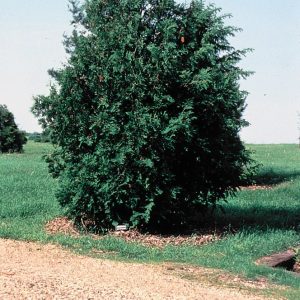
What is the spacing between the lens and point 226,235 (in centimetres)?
1327

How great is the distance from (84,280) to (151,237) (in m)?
4.82

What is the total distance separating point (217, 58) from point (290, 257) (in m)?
4.89

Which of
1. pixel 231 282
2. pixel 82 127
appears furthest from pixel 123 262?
pixel 82 127

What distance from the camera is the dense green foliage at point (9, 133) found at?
→ 174ft

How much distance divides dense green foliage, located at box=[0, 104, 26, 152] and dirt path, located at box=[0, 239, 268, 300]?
44175mm

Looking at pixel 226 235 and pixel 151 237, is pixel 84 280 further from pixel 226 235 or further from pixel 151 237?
pixel 226 235

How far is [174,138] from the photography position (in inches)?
488

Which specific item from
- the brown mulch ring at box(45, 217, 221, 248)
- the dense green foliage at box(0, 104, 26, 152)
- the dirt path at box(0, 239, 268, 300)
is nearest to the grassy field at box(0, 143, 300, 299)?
the brown mulch ring at box(45, 217, 221, 248)

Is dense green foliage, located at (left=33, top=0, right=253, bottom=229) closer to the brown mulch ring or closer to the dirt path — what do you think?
the brown mulch ring

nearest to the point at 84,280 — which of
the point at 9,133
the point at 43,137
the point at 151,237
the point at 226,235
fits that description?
the point at 151,237

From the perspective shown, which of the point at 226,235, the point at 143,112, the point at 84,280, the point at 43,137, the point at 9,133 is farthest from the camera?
the point at 9,133

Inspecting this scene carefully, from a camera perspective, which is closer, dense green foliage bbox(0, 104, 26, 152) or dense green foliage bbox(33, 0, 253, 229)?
dense green foliage bbox(33, 0, 253, 229)

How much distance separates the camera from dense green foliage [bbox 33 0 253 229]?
12.4m

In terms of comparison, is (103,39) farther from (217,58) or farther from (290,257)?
(290,257)
